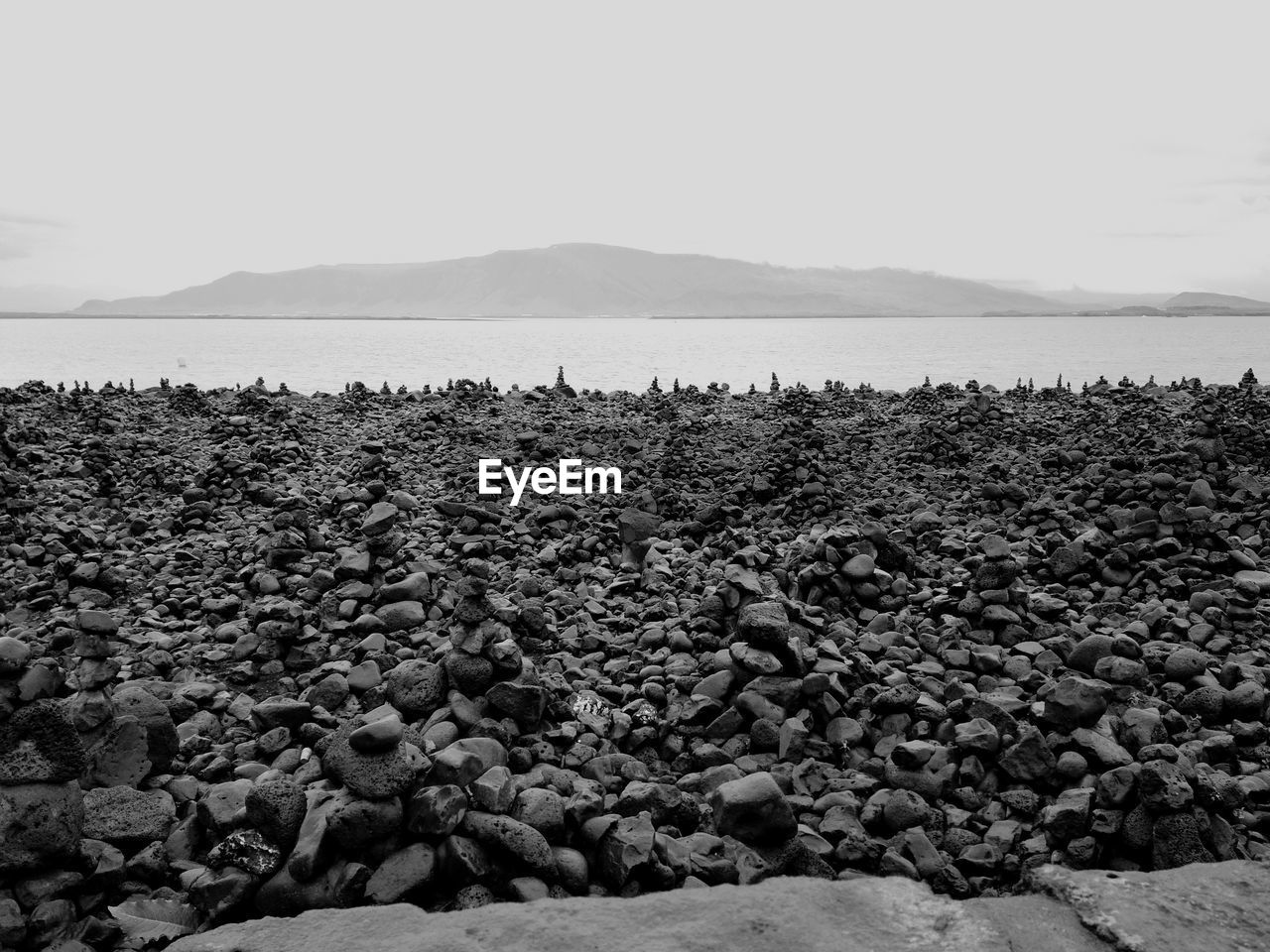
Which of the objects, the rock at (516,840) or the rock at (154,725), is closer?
the rock at (516,840)

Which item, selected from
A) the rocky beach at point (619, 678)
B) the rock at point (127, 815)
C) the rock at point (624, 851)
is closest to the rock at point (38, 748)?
the rocky beach at point (619, 678)

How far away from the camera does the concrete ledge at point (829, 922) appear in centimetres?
289

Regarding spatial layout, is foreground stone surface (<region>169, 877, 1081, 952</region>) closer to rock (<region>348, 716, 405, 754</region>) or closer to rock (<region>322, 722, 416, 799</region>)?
rock (<region>322, 722, 416, 799</region>)

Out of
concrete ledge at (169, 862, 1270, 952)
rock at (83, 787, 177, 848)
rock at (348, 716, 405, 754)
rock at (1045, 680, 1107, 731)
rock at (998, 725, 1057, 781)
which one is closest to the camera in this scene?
concrete ledge at (169, 862, 1270, 952)

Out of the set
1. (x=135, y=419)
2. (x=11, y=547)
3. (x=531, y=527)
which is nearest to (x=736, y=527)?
(x=531, y=527)

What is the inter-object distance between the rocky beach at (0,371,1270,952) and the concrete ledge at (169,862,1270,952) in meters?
0.40

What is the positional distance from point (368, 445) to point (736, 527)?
6.10m

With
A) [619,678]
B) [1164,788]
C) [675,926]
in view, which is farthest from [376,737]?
[1164,788]

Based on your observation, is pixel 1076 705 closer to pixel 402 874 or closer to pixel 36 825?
pixel 402 874

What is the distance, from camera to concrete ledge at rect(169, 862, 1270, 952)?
289 cm

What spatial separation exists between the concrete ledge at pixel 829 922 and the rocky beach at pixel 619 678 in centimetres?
40

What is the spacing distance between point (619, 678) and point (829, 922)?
3190 mm

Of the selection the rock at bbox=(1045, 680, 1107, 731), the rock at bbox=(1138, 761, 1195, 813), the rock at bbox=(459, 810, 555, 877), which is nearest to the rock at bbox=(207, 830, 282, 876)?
the rock at bbox=(459, 810, 555, 877)

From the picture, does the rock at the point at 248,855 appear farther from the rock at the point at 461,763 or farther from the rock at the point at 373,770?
the rock at the point at 461,763
